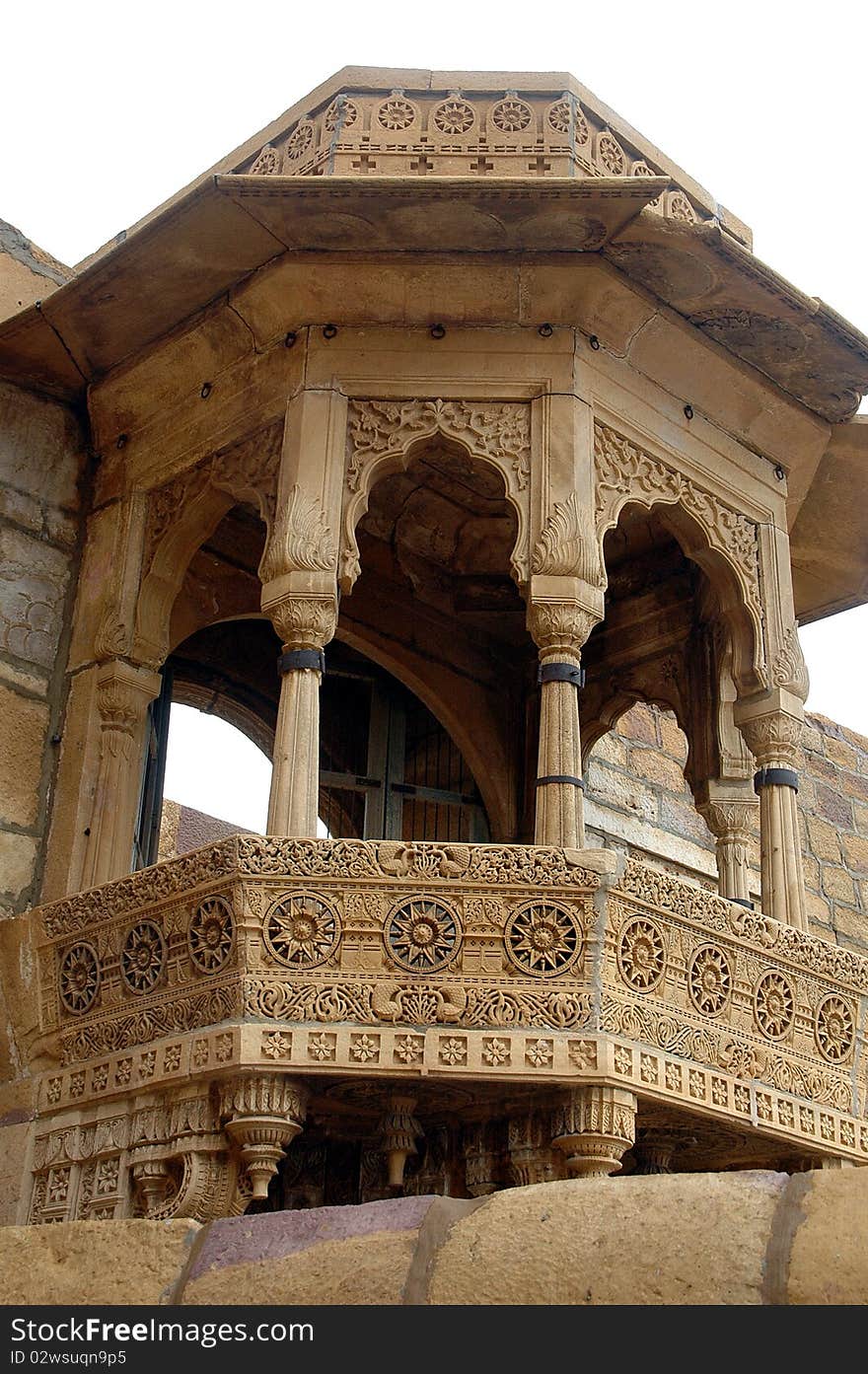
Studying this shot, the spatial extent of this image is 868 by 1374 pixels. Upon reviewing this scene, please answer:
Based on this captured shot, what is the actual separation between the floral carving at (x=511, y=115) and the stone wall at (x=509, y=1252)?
4.66 meters

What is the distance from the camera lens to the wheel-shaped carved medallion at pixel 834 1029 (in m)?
6.61

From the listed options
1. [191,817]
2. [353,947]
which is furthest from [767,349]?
[191,817]

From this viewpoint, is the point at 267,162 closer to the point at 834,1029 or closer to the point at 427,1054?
the point at 427,1054

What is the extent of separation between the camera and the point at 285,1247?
139 inches

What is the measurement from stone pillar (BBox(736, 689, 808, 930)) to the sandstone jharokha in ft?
0.05

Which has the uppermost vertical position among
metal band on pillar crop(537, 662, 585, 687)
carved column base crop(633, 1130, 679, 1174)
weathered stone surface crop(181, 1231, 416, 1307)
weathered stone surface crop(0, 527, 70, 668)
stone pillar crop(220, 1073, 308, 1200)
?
weathered stone surface crop(0, 527, 70, 668)

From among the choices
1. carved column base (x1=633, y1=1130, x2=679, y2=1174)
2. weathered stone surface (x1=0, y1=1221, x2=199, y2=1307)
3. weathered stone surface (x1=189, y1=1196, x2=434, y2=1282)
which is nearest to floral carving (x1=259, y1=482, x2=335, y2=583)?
carved column base (x1=633, y1=1130, x2=679, y2=1174)

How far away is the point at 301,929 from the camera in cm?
591

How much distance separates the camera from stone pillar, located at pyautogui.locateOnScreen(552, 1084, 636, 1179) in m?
5.81

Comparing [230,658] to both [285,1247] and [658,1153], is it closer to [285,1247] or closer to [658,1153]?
[658,1153]

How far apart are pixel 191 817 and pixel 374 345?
5.36m

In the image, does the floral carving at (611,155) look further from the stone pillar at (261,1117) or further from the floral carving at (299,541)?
the stone pillar at (261,1117)

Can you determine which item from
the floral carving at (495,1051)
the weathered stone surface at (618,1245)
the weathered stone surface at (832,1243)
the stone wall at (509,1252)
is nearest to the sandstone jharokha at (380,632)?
the floral carving at (495,1051)

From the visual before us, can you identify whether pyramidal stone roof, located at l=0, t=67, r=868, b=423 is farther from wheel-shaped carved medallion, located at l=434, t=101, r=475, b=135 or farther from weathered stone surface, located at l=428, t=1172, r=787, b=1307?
weathered stone surface, located at l=428, t=1172, r=787, b=1307
